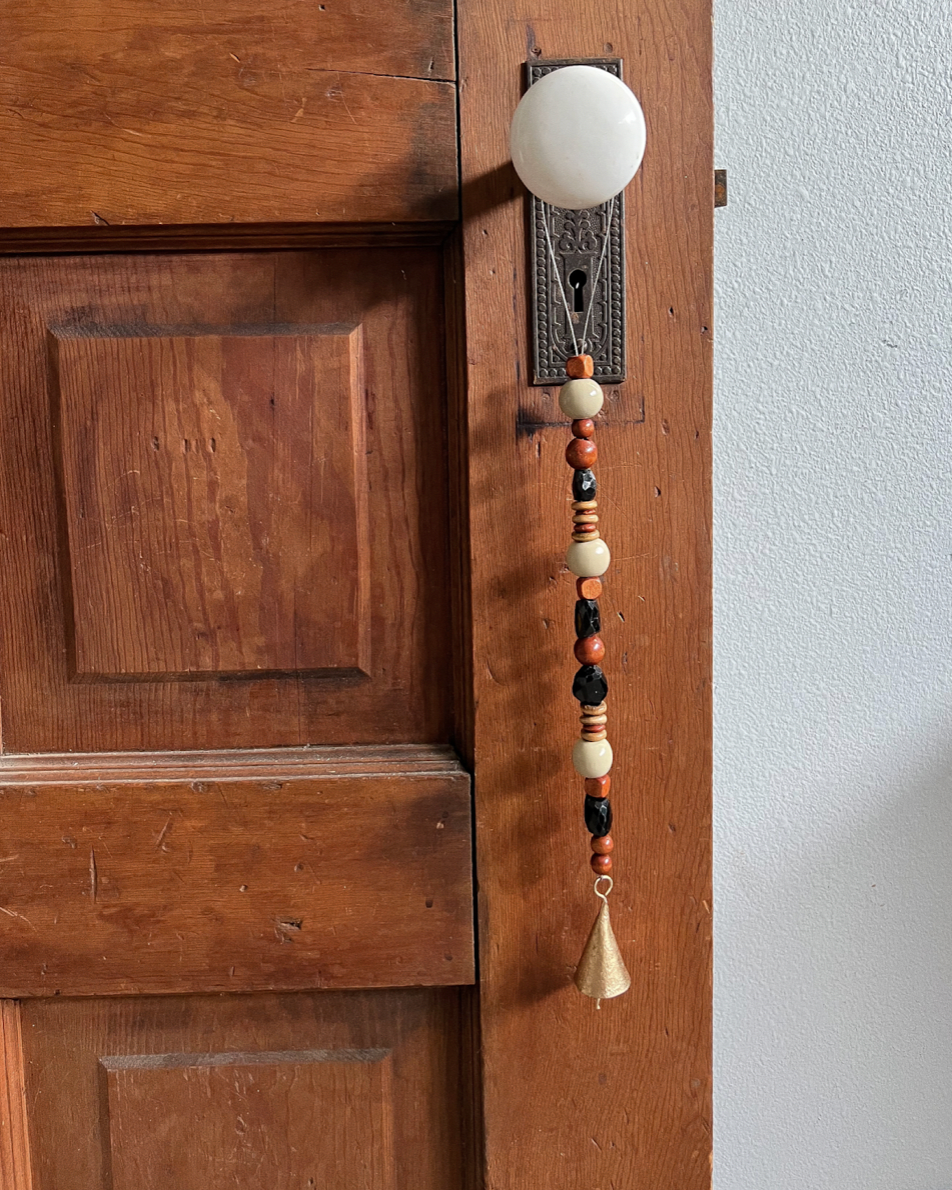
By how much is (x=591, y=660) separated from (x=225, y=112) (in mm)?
365

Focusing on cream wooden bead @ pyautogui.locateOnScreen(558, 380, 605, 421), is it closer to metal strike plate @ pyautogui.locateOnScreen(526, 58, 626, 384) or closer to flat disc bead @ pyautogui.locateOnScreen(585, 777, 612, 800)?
metal strike plate @ pyautogui.locateOnScreen(526, 58, 626, 384)

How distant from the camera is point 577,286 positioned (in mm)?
510

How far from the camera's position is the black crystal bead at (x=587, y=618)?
0.50 m

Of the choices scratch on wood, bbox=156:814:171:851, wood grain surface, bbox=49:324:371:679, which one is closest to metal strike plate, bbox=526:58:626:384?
wood grain surface, bbox=49:324:371:679

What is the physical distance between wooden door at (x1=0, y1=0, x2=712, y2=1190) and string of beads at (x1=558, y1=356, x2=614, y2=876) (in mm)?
25

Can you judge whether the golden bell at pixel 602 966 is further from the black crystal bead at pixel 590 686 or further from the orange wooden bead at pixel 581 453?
the orange wooden bead at pixel 581 453

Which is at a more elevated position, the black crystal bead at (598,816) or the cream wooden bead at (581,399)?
the cream wooden bead at (581,399)

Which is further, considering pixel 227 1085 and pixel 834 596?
pixel 834 596

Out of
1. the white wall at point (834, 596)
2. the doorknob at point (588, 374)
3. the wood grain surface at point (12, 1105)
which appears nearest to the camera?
the doorknob at point (588, 374)

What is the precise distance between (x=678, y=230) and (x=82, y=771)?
473 millimetres

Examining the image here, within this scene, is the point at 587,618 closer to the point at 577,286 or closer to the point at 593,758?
the point at 593,758

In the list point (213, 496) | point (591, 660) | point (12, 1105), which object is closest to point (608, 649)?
point (591, 660)

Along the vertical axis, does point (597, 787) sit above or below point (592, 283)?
below

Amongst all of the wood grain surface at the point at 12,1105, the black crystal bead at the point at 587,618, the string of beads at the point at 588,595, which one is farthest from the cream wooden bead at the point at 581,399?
the wood grain surface at the point at 12,1105
